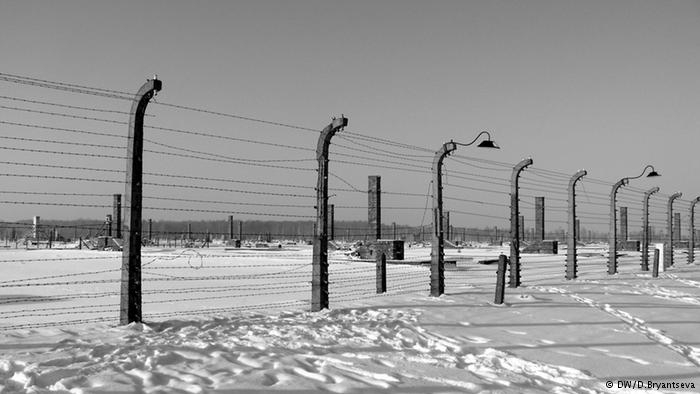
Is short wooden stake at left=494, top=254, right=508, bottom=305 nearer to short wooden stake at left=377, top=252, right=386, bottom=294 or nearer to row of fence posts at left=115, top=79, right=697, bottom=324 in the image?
row of fence posts at left=115, top=79, right=697, bottom=324

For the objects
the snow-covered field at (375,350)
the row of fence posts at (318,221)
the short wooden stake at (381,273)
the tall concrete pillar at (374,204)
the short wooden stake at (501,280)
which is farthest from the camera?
the tall concrete pillar at (374,204)

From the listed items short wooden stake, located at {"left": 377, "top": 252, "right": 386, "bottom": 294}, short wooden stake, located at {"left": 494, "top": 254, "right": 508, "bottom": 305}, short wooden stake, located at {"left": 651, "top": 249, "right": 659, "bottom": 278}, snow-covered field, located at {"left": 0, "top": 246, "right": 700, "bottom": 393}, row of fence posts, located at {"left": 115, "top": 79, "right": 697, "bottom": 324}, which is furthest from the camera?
short wooden stake, located at {"left": 651, "top": 249, "right": 659, "bottom": 278}

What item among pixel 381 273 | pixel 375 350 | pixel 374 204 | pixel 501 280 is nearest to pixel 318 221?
pixel 381 273

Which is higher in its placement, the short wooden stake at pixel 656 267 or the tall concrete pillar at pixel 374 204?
the tall concrete pillar at pixel 374 204

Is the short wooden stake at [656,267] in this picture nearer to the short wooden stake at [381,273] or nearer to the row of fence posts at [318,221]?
the row of fence posts at [318,221]

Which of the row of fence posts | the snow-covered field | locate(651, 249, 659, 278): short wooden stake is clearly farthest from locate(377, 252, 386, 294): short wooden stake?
locate(651, 249, 659, 278): short wooden stake

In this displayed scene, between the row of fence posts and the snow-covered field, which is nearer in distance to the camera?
the snow-covered field

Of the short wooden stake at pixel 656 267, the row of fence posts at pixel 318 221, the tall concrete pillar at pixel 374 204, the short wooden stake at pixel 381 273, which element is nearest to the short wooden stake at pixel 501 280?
the row of fence posts at pixel 318 221

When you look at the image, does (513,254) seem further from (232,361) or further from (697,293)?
(232,361)

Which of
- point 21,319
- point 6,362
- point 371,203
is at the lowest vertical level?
point 21,319

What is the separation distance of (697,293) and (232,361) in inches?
435

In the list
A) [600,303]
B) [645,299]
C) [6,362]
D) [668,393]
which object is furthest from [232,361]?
[645,299]

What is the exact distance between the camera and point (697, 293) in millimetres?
12000

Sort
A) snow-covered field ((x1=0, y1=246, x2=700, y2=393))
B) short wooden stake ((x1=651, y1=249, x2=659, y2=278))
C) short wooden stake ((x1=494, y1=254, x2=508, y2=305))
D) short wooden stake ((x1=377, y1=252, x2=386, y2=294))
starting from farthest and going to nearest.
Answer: short wooden stake ((x1=651, y1=249, x2=659, y2=278)) < short wooden stake ((x1=377, y1=252, x2=386, y2=294)) < short wooden stake ((x1=494, y1=254, x2=508, y2=305)) < snow-covered field ((x1=0, y1=246, x2=700, y2=393))
